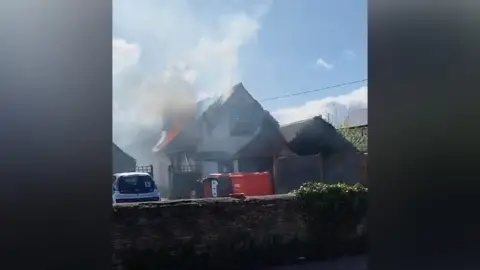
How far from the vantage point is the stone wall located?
173 inches

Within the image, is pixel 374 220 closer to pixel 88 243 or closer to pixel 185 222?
pixel 88 243

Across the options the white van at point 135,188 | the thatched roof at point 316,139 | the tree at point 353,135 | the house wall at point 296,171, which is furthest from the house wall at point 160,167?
the white van at point 135,188

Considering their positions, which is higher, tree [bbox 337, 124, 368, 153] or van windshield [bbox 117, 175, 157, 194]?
tree [bbox 337, 124, 368, 153]

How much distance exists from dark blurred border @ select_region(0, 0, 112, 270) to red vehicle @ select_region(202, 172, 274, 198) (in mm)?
8354

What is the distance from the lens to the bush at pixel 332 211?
5.31 metres

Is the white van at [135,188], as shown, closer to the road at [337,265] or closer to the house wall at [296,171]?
the house wall at [296,171]

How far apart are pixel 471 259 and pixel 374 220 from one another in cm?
41

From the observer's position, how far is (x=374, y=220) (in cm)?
193

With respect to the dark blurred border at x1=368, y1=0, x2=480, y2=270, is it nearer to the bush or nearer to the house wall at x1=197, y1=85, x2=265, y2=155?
the bush

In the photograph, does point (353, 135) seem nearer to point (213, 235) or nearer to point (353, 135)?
point (353, 135)

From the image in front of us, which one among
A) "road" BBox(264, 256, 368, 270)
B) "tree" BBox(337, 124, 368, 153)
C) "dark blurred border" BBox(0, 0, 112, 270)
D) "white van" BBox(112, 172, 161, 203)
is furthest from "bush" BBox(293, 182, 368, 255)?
"tree" BBox(337, 124, 368, 153)

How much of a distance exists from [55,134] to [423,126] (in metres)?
1.30

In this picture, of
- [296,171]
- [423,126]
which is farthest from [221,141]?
[423,126]

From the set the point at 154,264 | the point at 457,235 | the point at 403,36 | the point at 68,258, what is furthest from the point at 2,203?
the point at 154,264
